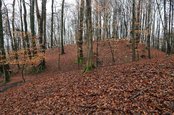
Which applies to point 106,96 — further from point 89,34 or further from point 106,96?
point 89,34

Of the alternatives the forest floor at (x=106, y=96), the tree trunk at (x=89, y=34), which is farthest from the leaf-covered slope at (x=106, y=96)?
the tree trunk at (x=89, y=34)

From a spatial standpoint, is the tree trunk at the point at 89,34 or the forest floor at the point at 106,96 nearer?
the forest floor at the point at 106,96

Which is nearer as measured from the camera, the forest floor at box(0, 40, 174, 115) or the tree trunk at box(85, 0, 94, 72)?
the forest floor at box(0, 40, 174, 115)

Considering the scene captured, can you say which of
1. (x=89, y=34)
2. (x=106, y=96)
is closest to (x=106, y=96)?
(x=106, y=96)

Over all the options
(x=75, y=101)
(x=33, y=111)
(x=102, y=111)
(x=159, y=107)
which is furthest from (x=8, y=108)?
(x=159, y=107)

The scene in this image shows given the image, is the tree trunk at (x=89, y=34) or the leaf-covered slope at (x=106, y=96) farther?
the tree trunk at (x=89, y=34)

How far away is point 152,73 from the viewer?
36.7 feet

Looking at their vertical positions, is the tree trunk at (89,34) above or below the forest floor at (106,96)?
above

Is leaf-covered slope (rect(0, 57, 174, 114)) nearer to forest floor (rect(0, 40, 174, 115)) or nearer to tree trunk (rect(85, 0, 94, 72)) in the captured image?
forest floor (rect(0, 40, 174, 115))

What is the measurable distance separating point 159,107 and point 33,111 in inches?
217

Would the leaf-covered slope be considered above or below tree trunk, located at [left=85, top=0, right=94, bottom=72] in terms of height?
Result: below

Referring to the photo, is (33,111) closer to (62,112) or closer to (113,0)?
(62,112)

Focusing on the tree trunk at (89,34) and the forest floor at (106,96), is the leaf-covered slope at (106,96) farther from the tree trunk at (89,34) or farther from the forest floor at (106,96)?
the tree trunk at (89,34)

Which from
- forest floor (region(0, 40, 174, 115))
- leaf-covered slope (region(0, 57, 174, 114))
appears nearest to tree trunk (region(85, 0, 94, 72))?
forest floor (region(0, 40, 174, 115))
